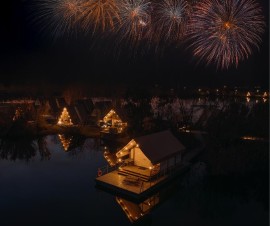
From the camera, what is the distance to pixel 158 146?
22.0 metres

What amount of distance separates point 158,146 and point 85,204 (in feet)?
24.3

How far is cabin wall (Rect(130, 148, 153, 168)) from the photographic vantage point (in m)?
21.0

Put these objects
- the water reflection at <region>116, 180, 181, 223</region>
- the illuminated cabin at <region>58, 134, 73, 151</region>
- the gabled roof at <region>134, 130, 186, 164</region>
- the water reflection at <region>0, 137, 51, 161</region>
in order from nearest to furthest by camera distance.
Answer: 1. the water reflection at <region>116, 180, 181, 223</region>
2. the gabled roof at <region>134, 130, 186, 164</region>
3. the water reflection at <region>0, 137, 51, 161</region>
4. the illuminated cabin at <region>58, 134, 73, 151</region>

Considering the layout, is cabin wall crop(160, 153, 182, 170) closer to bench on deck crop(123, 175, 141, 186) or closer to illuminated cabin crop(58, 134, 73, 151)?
bench on deck crop(123, 175, 141, 186)

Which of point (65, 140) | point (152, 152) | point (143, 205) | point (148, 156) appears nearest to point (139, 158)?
point (152, 152)

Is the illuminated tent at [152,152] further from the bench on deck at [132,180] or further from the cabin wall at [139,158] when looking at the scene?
the bench on deck at [132,180]

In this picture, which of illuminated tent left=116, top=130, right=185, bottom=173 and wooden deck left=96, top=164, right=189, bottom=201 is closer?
wooden deck left=96, top=164, right=189, bottom=201

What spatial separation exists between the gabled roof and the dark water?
95.4 inches

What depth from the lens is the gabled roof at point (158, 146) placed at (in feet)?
67.7

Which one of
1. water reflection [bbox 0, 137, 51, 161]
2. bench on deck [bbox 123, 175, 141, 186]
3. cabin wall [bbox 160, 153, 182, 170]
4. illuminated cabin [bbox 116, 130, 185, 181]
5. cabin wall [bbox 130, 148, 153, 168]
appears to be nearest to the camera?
bench on deck [bbox 123, 175, 141, 186]

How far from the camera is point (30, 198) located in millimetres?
18000

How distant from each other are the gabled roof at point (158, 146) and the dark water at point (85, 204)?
2.42 m

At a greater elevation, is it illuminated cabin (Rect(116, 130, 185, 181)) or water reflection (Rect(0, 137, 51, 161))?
illuminated cabin (Rect(116, 130, 185, 181))

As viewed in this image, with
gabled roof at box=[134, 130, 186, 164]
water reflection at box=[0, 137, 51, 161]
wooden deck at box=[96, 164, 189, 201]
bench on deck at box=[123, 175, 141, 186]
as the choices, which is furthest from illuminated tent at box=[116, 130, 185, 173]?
water reflection at box=[0, 137, 51, 161]
